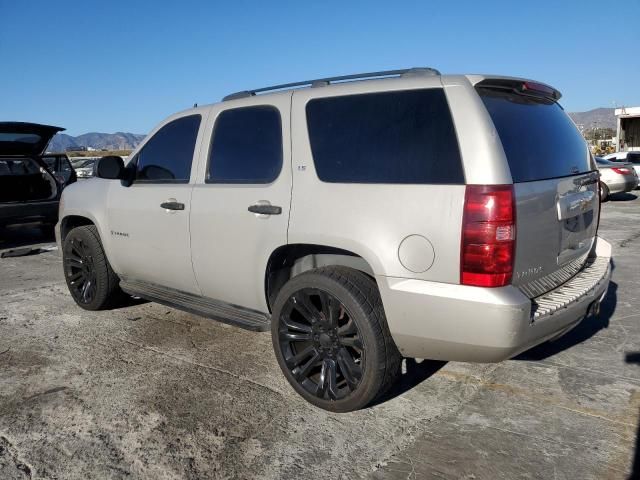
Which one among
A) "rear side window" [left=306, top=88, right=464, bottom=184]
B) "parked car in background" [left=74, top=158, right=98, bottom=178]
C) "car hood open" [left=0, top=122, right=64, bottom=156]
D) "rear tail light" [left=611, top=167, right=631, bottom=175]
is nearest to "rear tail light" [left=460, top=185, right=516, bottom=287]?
"rear side window" [left=306, top=88, right=464, bottom=184]

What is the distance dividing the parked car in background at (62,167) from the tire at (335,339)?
8532mm

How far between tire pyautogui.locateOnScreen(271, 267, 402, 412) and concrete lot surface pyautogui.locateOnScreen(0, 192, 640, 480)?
157 millimetres

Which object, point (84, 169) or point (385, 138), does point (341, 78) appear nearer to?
point (385, 138)

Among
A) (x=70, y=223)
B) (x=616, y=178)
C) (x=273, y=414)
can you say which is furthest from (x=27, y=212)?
(x=616, y=178)

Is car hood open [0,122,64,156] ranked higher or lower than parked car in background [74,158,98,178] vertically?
higher

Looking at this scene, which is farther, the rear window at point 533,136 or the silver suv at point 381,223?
the rear window at point 533,136

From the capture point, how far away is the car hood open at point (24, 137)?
852 centimetres

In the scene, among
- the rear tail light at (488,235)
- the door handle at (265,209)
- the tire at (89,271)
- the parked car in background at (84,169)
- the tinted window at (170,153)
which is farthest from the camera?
the parked car in background at (84,169)

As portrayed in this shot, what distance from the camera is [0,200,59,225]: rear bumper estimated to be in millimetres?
9094

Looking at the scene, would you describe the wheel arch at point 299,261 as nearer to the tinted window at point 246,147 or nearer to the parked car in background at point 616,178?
the tinted window at point 246,147

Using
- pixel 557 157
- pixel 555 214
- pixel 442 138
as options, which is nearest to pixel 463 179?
pixel 442 138

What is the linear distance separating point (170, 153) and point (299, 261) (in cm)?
153

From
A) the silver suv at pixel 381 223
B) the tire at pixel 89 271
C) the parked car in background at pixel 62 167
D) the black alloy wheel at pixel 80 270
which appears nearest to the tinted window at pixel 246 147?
the silver suv at pixel 381 223

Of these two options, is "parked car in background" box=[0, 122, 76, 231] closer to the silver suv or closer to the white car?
the silver suv
